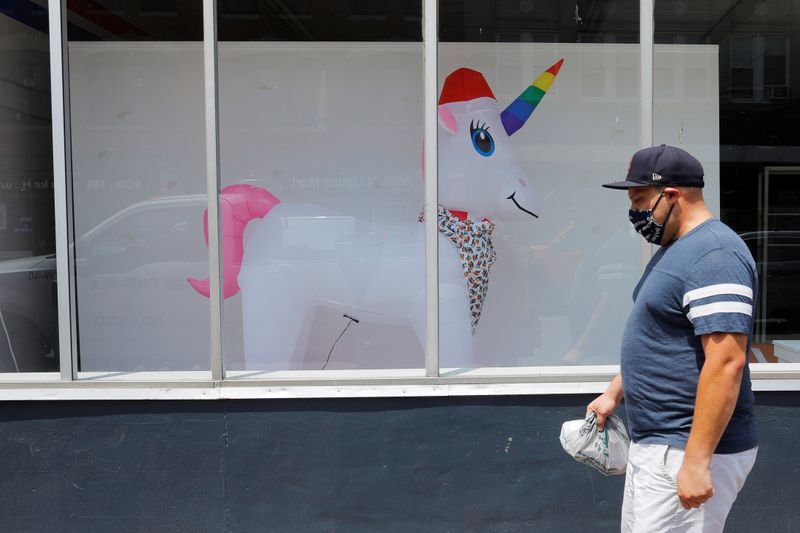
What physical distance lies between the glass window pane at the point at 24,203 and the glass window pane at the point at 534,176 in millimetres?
2365

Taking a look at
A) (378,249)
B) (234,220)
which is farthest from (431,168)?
(234,220)

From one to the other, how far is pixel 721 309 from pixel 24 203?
4.18m

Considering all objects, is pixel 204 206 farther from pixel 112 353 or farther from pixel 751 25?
pixel 751 25

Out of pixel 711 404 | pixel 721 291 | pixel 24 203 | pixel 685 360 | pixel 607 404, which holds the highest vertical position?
pixel 24 203

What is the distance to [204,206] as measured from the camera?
16.1 feet

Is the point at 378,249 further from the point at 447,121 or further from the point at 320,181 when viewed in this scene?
the point at 447,121

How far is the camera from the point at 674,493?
2.50m

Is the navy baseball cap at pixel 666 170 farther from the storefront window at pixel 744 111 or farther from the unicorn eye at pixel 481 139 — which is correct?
the storefront window at pixel 744 111

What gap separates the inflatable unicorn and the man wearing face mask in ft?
7.66

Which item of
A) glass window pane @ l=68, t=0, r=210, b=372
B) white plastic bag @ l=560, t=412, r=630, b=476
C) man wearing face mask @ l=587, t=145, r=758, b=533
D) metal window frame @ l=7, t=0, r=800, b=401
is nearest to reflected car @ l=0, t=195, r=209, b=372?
glass window pane @ l=68, t=0, r=210, b=372

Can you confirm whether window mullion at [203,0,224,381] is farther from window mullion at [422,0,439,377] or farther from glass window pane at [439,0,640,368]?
glass window pane at [439,0,640,368]

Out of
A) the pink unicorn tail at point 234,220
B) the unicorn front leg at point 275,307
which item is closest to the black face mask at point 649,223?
the unicorn front leg at point 275,307

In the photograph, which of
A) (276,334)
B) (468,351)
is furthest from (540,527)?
(276,334)

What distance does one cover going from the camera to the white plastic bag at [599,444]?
2.83 metres
